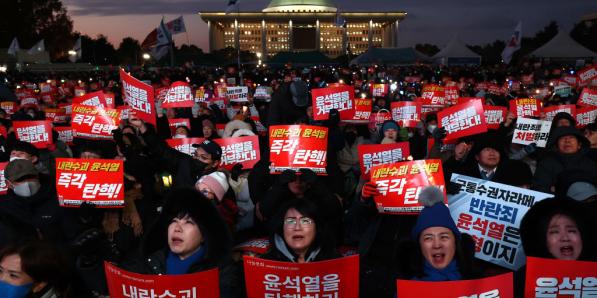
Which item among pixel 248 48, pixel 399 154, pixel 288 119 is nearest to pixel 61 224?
pixel 288 119

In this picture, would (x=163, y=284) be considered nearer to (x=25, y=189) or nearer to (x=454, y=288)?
(x=454, y=288)

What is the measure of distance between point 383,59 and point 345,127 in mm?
32337

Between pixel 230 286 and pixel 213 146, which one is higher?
pixel 213 146

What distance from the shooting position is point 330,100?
667 cm

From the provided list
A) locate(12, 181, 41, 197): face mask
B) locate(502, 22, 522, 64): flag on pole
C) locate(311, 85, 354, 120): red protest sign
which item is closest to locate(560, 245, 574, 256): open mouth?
locate(12, 181, 41, 197): face mask

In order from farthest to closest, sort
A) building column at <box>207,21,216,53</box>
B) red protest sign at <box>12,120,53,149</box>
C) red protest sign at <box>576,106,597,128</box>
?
building column at <box>207,21,216,53</box> → red protest sign at <box>576,106,597,128</box> → red protest sign at <box>12,120,53,149</box>

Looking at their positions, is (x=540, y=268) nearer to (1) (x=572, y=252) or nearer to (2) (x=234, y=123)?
(1) (x=572, y=252)

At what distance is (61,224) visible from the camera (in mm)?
4355

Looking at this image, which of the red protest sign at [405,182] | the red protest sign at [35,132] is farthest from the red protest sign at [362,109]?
the red protest sign at [405,182]

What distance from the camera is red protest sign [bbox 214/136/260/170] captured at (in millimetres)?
6449

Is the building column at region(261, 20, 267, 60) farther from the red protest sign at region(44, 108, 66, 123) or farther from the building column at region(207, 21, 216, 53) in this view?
the red protest sign at region(44, 108, 66, 123)

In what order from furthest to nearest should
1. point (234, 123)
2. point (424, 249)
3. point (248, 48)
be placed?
point (248, 48)
point (234, 123)
point (424, 249)

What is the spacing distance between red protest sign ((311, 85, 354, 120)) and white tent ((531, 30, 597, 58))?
85.1ft

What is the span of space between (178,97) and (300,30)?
98854 mm
